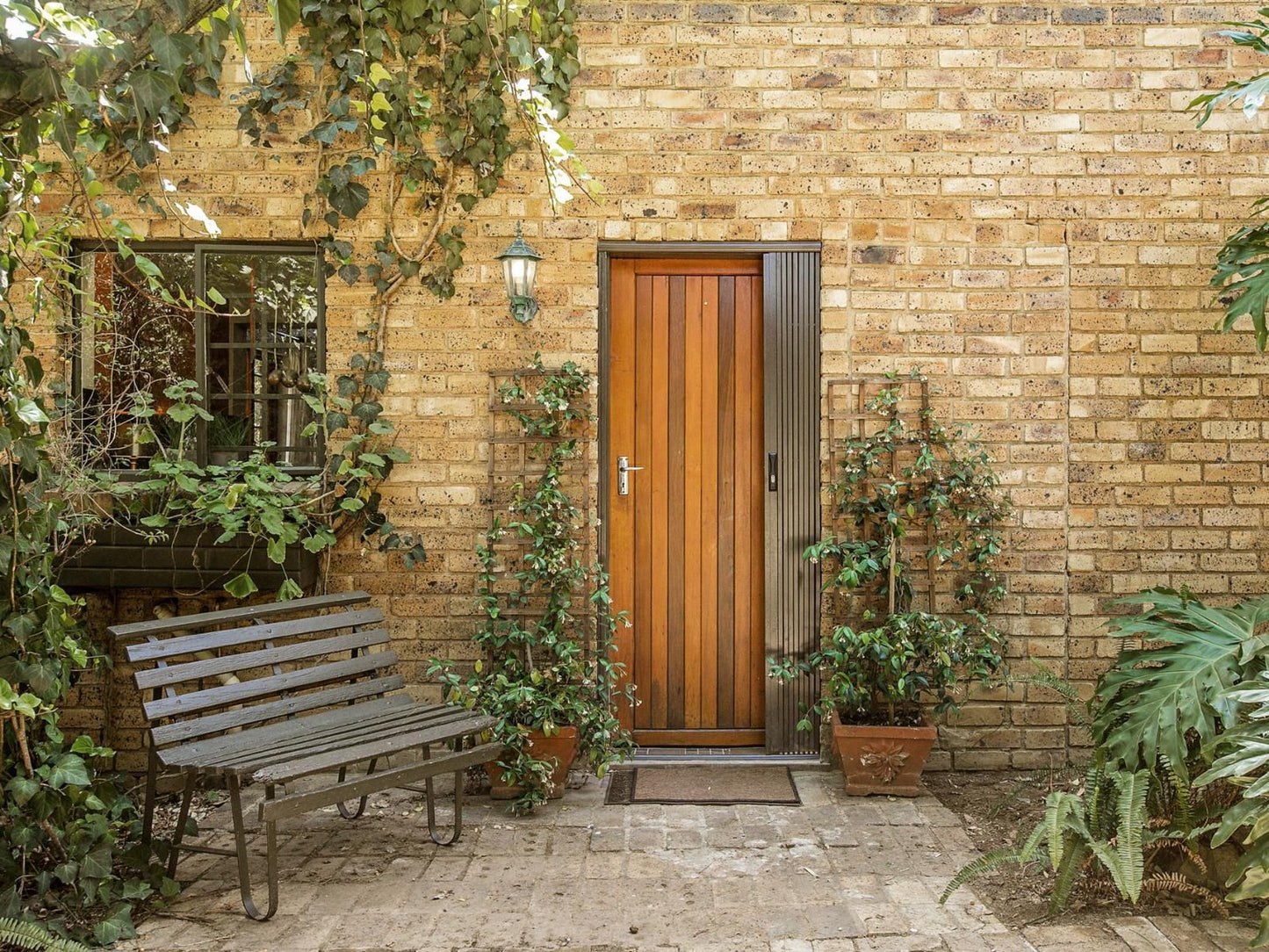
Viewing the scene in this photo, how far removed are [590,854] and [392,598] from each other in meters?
→ 1.58

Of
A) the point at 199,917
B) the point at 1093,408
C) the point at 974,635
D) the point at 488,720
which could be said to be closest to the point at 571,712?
the point at 488,720

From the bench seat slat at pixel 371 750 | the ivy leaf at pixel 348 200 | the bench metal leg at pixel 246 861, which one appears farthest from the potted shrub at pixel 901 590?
the ivy leaf at pixel 348 200

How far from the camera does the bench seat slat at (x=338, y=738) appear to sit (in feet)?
9.58

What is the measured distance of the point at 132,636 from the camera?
3205 millimetres

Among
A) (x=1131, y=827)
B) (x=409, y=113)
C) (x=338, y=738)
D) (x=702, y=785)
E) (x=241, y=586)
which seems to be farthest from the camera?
(x=409, y=113)

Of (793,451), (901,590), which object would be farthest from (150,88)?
(901,590)

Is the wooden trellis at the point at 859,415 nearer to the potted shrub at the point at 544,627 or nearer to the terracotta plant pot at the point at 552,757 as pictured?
the potted shrub at the point at 544,627

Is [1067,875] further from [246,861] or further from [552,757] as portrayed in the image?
[246,861]

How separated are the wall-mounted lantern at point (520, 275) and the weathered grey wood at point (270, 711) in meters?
1.64

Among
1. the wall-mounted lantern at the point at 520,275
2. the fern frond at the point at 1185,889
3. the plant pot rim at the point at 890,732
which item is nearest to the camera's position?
the fern frond at the point at 1185,889

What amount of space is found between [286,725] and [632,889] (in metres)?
1.38

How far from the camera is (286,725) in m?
3.41

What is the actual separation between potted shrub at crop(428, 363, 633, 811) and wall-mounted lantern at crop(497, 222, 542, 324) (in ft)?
0.97

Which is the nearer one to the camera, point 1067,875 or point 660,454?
point 1067,875
